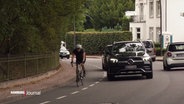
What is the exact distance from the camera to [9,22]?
23.1 metres

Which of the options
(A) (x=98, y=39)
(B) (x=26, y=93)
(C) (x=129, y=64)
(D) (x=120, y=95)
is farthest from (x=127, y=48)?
(A) (x=98, y=39)

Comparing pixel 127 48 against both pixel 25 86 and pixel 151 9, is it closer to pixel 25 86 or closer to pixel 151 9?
pixel 25 86

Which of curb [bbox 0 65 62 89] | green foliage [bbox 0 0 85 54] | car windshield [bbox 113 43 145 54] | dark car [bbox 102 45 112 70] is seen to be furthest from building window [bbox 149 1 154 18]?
car windshield [bbox 113 43 145 54]

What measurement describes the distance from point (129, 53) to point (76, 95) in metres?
7.40

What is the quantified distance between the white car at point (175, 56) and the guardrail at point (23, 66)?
6689mm

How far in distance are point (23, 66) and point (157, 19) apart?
44904 millimetres

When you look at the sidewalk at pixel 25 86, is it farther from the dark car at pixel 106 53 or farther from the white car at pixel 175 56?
the white car at pixel 175 56

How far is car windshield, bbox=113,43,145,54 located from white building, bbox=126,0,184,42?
41041 millimetres

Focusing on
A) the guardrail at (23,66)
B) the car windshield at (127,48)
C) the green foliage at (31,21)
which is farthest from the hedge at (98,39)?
the car windshield at (127,48)

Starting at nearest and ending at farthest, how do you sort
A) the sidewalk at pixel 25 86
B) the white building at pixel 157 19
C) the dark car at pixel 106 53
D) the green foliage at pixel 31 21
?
the sidewalk at pixel 25 86
the green foliage at pixel 31 21
the dark car at pixel 106 53
the white building at pixel 157 19

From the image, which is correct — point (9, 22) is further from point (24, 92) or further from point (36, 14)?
point (24, 92)

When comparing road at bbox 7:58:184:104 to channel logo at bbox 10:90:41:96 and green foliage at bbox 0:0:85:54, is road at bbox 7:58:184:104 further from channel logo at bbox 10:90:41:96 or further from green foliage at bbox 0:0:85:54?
green foliage at bbox 0:0:85:54

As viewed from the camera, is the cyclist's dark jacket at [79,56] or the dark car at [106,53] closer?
the cyclist's dark jacket at [79,56]

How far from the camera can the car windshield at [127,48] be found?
2642 centimetres
